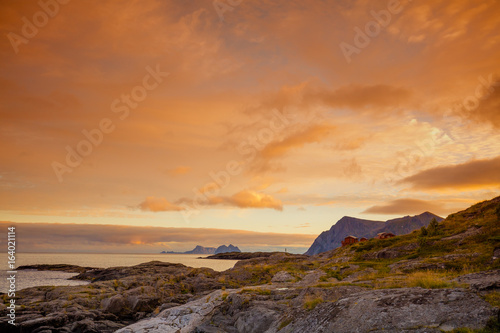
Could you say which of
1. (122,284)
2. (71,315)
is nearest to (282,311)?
(71,315)

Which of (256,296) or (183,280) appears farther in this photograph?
(183,280)

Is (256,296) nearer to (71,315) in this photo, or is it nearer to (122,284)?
(71,315)

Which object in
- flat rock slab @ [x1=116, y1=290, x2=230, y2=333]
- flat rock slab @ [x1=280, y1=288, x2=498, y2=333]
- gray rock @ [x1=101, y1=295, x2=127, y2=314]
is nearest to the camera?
flat rock slab @ [x1=280, y1=288, x2=498, y2=333]

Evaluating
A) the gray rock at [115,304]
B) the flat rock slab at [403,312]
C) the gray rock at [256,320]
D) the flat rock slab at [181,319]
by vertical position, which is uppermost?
the flat rock slab at [403,312]

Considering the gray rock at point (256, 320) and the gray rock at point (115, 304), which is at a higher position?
the gray rock at point (256, 320)

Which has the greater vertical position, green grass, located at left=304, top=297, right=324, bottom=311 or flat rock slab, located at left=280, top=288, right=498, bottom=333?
flat rock slab, located at left=280, top=288, right=498, bottom=333

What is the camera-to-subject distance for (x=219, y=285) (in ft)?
161

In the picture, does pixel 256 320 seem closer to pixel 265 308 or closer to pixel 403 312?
pixel 265 308

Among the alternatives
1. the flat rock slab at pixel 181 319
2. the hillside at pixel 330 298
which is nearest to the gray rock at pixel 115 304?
the hillside at pixel 330 298

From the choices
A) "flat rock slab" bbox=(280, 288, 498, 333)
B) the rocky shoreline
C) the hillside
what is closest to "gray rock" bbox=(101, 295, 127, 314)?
the rocky shoreline

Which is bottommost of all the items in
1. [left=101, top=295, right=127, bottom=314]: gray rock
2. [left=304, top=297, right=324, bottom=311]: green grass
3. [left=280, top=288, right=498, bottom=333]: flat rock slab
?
[left=101, top=295, right=127, bottom=314]: gray rock

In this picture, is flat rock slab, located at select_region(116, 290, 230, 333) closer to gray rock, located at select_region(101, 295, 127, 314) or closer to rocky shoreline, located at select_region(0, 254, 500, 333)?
rocky shoreline, located at select_region(0, 254, 500, 333)

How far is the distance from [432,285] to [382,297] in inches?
109

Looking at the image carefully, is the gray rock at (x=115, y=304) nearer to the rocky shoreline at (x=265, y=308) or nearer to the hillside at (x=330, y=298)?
the rocky shoreline at (x=265, y=308)
